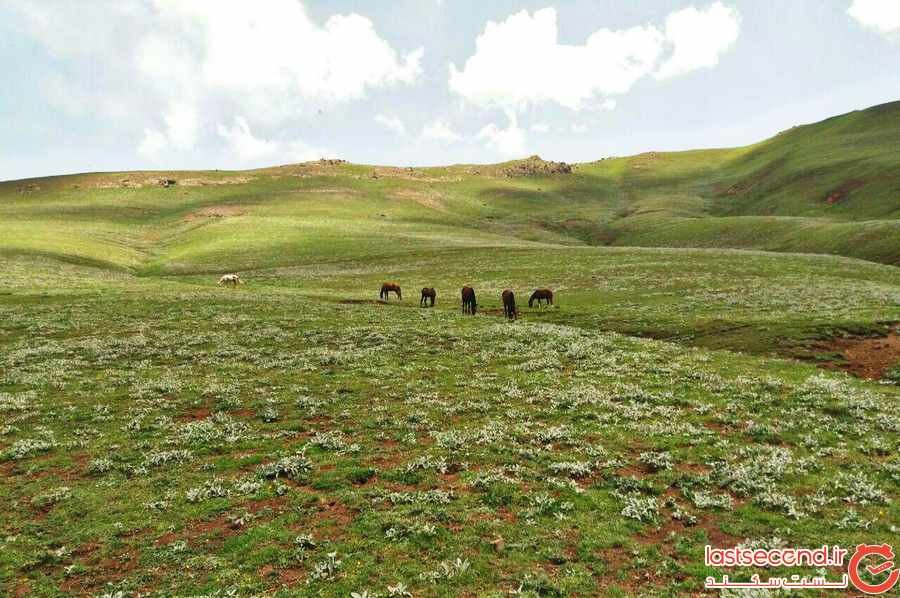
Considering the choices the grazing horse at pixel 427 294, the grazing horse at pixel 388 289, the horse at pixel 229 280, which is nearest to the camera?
the grazing horse at pixel 427 294

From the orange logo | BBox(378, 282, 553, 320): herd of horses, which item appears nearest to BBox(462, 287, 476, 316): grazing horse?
BBox(378, 282, 553, 320): herd of horses

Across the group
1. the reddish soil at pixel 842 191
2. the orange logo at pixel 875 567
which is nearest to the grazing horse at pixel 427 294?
the orange logo at pixel 875 567

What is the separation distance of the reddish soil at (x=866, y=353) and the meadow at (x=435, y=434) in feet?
1.54

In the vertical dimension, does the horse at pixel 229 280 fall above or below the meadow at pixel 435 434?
above

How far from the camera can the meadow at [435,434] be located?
12.5 meters

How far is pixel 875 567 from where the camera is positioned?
11.6m

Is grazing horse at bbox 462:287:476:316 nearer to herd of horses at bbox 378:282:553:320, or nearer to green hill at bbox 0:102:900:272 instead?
herd of horses at bbox 378:282:553:320

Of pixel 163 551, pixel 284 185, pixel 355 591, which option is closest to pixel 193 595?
pixel 163 551

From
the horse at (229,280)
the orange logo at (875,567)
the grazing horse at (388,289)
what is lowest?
the orange logo at (875,567)

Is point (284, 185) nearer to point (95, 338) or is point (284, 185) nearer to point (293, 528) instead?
point (95, 338)

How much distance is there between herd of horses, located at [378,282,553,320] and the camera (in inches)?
1742

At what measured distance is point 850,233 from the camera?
81062mm

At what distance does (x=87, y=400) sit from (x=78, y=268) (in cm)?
5810

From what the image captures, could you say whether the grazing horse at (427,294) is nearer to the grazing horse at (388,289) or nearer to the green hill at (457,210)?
the grazing horse at (388,289)
